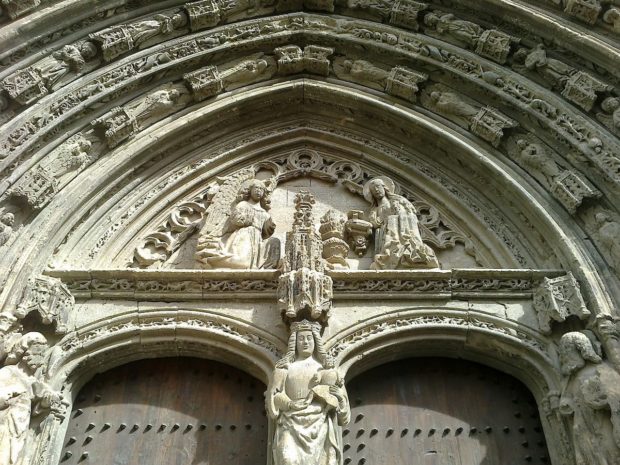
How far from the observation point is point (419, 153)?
7664 mm

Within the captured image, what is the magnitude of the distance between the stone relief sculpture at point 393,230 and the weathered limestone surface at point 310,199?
0.08 feet

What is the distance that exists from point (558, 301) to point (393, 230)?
1808 millimetres

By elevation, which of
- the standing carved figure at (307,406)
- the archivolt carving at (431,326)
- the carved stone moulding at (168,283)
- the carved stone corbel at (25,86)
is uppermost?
the carved stone corbel at (25,86)

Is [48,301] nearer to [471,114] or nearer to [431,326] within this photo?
[431,326]

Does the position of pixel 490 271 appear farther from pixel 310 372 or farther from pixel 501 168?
pixel 310 372

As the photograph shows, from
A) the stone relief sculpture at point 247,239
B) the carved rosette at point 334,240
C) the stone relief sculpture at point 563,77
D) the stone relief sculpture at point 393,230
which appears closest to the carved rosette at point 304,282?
the carved rosette at point 334,240

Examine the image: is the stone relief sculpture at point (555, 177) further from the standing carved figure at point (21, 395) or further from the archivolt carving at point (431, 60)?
the standing carved figure at point (21, 395)

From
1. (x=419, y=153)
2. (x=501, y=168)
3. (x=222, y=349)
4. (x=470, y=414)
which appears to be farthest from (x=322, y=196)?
(x=470, y=414)

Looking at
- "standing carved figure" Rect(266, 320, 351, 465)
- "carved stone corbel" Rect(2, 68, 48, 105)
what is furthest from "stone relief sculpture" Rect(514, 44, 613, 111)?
"carved stone corbel" Rect(2, 68, 48, 105)

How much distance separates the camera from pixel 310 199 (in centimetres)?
729

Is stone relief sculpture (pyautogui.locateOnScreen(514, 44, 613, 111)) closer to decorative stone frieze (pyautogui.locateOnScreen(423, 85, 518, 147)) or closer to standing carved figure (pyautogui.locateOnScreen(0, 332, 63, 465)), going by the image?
decorative stone frieze (pyautogui.locateOnScreen(423, 85, 518, 147))

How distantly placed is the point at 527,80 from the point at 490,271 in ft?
7.93

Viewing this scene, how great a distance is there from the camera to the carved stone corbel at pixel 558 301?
5496mm

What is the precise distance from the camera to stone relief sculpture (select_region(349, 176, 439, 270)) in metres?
6.39
